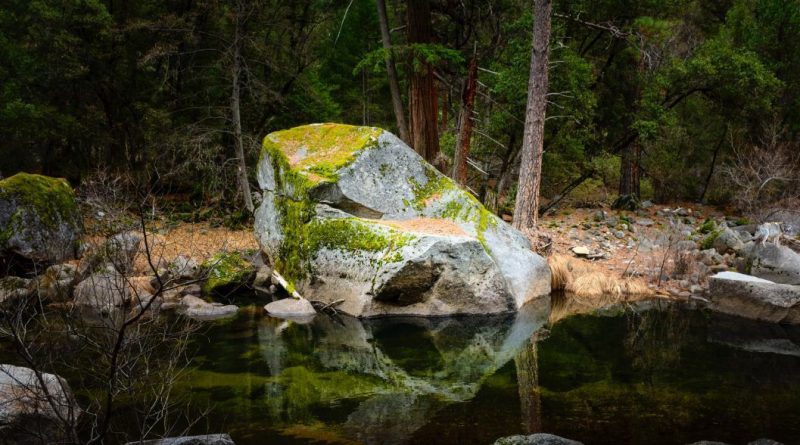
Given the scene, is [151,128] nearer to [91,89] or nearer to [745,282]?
[91,89]

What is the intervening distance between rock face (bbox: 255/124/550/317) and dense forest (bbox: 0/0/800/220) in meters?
2.34

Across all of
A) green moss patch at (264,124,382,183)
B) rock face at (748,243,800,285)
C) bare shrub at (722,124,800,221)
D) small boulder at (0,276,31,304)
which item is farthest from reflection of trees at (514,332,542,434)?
bare shrub at (722,124,800,221)

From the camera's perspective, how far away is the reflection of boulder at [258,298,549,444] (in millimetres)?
7223

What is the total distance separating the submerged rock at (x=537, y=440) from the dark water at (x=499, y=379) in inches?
17.8

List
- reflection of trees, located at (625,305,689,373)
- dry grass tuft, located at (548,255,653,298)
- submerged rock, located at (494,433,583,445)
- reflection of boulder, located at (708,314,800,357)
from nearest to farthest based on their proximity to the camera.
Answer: submerged rock, located at (494,433,583,445) < reflection of trees, located at (625,305,689,373) < reflection of boulder, located at (708,314,800,357) < dry grass tuft, located at (548,255,653,298)

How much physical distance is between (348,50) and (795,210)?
16.7m

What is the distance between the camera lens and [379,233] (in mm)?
12281

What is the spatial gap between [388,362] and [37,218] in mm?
9289

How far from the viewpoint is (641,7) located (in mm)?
17031

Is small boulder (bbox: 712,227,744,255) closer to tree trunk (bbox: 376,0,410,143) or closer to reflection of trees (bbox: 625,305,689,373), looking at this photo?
reflection of trees (bbox: 625,305,689,373)

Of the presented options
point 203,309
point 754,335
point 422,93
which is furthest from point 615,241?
point 203,309

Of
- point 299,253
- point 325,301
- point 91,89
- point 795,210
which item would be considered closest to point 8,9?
point 91,89

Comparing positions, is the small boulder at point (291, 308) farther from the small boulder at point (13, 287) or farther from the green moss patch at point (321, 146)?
the small boulder at point (13, 287)

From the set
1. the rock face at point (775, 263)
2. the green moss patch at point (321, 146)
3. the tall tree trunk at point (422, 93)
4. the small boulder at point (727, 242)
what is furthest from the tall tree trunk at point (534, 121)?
the rock face at point (775, 263)
